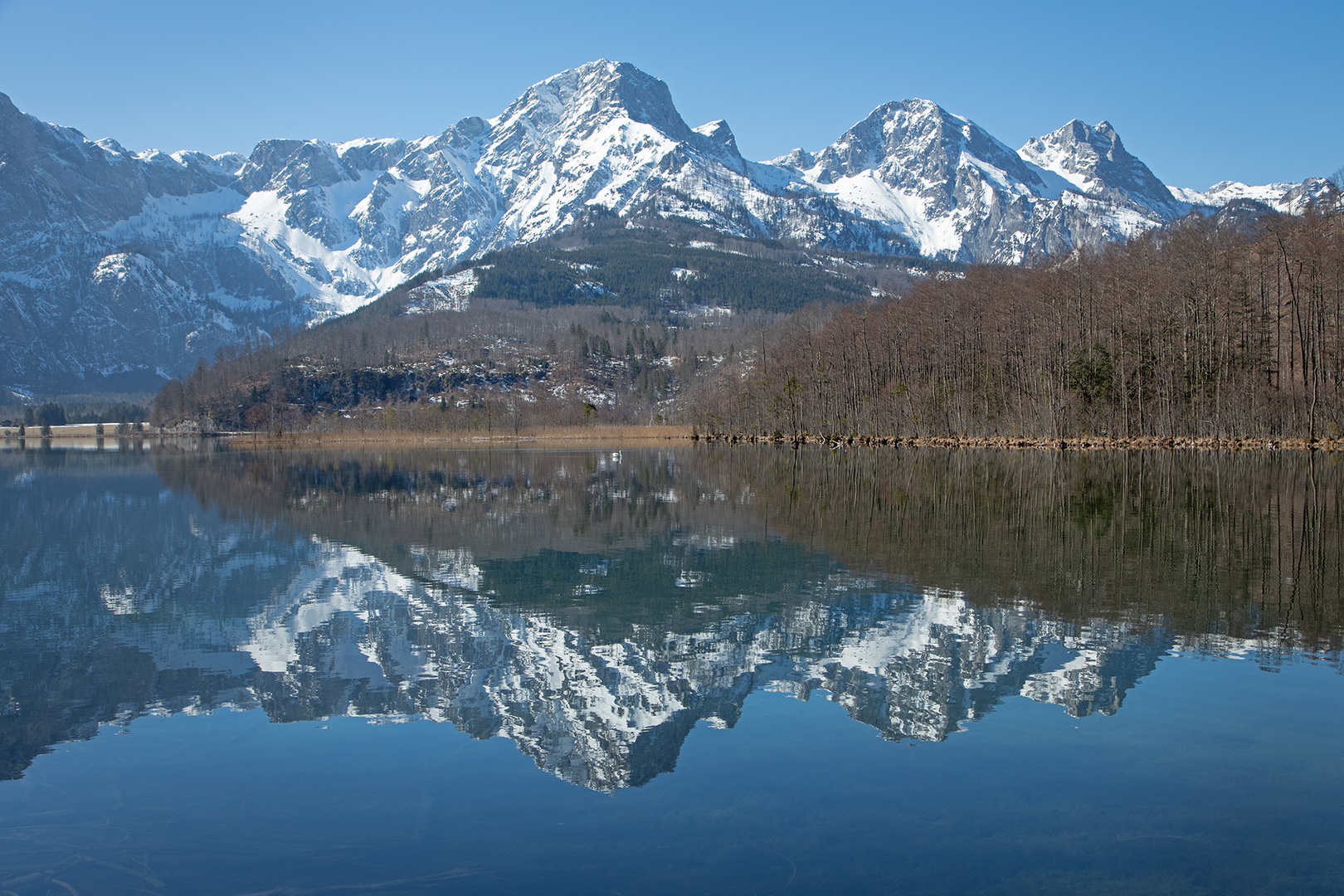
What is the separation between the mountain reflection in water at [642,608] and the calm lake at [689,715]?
9 centimetres

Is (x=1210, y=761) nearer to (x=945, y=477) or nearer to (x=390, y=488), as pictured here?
(x=945, y=477)

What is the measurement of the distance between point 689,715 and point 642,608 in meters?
5.31

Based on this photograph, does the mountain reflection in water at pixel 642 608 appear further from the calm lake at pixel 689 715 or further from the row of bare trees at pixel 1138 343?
the row of bare trees at pixel 1138 343

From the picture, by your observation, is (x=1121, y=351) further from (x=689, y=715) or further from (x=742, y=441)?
(x=689, y=715)

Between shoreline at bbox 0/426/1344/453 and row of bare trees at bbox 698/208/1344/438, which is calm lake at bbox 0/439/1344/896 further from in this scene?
row of bare trees at bbox 698/208/1344/438

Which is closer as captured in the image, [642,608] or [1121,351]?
[642,608]

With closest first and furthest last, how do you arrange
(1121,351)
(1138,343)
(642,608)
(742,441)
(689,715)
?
(689,715) < (642,608) < (1138,343) < (1121,351) < (742,441)

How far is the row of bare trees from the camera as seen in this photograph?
6206cm

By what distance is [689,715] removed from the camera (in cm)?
999

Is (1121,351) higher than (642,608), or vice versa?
(1121,351)

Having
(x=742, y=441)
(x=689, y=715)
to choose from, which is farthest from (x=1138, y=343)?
(x=689, y=715)

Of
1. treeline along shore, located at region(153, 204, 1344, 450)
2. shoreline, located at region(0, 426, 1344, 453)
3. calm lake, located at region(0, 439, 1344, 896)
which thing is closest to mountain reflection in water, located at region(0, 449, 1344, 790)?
calm lake, located at region(0, 439, 1344, 896)

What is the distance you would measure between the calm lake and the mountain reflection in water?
9 centimetres

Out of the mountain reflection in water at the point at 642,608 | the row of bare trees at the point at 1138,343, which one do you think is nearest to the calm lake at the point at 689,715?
the mountain reflection in water at the point at 642,608
